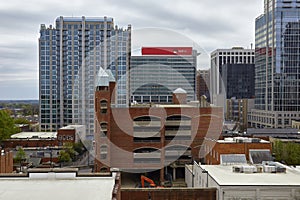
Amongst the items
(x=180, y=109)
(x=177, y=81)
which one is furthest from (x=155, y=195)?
(x=177, y=81)

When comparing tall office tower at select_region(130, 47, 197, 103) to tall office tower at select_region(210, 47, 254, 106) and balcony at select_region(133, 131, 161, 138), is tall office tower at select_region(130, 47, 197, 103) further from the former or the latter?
balcony at select_region(133, 131, 161, 138)

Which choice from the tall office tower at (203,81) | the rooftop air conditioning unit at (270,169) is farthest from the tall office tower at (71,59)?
the tall office tower at (203,81)

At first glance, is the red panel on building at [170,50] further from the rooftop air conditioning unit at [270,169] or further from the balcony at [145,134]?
the rooftop air conditioning unit at [270,169]

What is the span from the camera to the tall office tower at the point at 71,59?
238 ft

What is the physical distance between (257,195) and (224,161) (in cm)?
759

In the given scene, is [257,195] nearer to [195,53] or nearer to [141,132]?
[141,132]

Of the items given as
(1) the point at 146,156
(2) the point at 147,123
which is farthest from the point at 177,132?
(1) the point at 146,156

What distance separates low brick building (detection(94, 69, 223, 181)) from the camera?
37.1m

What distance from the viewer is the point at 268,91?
240ft

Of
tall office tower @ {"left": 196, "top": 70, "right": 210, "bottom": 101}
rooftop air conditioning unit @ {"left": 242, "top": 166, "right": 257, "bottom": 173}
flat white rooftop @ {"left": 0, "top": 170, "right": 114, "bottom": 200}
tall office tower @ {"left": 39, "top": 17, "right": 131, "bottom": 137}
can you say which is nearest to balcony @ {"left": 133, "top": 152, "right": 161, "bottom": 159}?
rooftop air conditioning unit @ {"left": 242, "top": 166, "right": 257, "bottom": 173}

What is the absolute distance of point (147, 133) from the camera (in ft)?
128

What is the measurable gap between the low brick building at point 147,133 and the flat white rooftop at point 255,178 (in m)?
14.8

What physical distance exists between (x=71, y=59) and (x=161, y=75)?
40744 millimetres

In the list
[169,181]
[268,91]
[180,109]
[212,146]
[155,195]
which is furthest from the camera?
[268,91]
